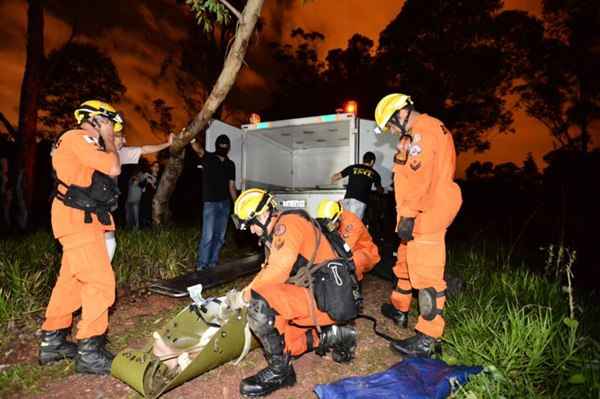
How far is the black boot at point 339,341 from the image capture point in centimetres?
320

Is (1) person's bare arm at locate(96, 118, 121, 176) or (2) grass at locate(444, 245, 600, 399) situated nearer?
(2) grass at locate(444, 245, 600, 399)

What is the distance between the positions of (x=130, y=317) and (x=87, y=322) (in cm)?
130

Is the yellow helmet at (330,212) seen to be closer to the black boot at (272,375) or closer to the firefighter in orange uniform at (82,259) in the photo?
the black boot at (272,375)

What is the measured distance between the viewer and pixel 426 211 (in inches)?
129

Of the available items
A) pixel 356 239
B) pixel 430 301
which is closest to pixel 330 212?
pixel 356 239

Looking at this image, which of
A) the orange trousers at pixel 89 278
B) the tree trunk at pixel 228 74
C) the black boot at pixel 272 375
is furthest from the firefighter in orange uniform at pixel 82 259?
the tree trunk at pixel 228 74

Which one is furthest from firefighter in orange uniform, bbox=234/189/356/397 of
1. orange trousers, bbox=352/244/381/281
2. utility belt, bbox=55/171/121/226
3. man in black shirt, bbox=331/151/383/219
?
man in black shirt, bbox=331/151/383/219

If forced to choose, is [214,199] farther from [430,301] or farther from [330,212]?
[430,301]

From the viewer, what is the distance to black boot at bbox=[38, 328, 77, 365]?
3.16 m

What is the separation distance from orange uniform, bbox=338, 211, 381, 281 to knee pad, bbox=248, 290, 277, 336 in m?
2.34

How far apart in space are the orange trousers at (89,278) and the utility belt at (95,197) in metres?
0.15

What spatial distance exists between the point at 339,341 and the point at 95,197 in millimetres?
2230

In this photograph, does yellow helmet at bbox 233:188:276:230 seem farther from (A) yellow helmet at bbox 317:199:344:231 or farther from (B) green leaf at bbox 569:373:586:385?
(B) green leaf at bbox 569:373:586:385

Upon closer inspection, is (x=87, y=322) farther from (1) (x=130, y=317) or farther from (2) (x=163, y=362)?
(1) (x=130, y=317)
